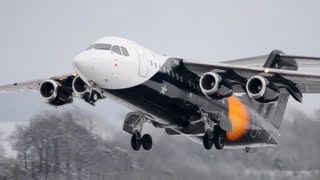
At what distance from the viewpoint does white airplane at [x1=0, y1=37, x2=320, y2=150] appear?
29.0 m

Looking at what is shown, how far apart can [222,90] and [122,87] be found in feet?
11.4

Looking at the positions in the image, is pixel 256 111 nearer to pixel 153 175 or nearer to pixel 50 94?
pixel 153 175

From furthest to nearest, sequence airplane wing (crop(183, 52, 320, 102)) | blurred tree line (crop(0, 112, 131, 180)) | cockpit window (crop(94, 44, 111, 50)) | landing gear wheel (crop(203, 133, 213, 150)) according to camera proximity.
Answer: blurred tree line (crop(0, 112, 131, 180)) → landing gear wheel (crop(203, 133, 213, 150)) → airplane wing (crop(183, 52, 320, 102)) → cockpit window (crop(94, 44, 111, 50))

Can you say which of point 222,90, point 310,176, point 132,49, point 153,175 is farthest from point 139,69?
point 310,176

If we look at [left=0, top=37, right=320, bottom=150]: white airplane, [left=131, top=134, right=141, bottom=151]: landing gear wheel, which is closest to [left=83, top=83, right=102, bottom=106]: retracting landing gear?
[left=0, top=37, right=320, bottom=150]: white airplane

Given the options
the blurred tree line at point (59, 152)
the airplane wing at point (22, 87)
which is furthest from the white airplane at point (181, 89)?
the blurred tree line at point (59, 152)

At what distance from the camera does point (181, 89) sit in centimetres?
3095

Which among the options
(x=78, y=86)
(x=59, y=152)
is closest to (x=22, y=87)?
(x=59, y=152)

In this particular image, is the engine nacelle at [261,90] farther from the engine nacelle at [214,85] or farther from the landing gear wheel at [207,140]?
the landing gear wheel at [207,140]

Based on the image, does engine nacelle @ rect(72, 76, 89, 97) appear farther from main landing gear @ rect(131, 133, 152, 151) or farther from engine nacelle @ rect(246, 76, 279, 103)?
engine nacelle @ rect(246, 76, 279, 103)

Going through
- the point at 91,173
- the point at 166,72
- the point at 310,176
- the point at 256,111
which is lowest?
the point at 91,173

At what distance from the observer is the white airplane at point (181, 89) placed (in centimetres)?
2898

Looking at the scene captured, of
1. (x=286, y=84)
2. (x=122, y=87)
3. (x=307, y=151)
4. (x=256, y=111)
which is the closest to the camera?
(x=122, y=87)

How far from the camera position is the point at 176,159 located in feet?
121
